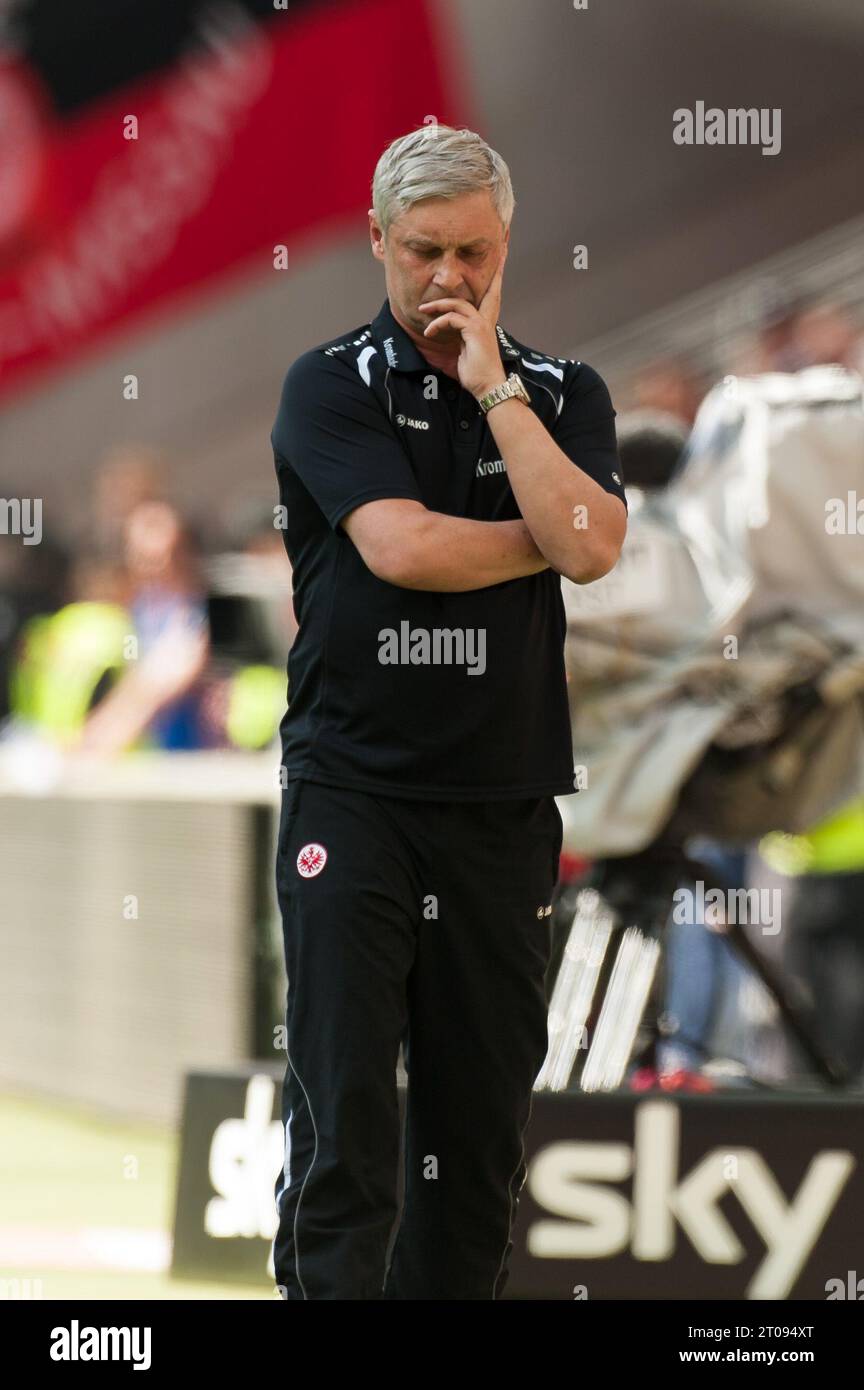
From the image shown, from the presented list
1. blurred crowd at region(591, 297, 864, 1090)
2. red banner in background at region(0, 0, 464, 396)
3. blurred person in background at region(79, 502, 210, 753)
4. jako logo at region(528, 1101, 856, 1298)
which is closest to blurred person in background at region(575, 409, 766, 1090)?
blurred crowd at region(591, 297, 864, 1090)

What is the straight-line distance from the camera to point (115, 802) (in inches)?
241

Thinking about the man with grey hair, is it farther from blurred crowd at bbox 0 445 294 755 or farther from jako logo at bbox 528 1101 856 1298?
blurred crowd at bbox 0 445 294 755

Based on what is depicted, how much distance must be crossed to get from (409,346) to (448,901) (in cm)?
82

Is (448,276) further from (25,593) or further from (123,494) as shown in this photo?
(25,593)

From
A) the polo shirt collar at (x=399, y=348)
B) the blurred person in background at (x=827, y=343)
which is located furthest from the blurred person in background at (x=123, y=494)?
the polo shirt collar at (x=399, y=348)

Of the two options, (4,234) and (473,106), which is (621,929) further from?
(4,234)

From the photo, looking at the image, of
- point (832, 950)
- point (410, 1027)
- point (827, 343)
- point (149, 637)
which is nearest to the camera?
point (410, 1027)

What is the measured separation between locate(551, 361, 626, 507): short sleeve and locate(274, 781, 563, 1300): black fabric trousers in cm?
50

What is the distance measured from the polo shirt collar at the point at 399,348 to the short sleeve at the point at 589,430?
0.35ft

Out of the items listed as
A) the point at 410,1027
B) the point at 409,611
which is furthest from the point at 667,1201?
the point at 409,611

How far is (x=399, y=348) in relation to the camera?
2895 mm

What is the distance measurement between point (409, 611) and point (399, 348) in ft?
1.31
